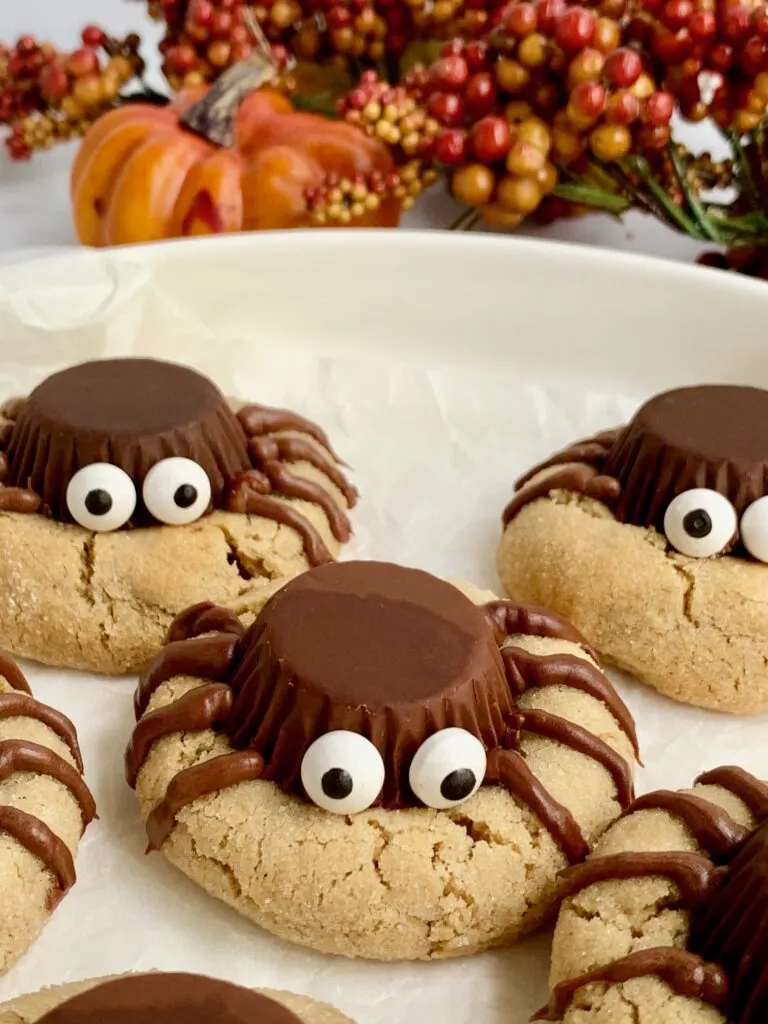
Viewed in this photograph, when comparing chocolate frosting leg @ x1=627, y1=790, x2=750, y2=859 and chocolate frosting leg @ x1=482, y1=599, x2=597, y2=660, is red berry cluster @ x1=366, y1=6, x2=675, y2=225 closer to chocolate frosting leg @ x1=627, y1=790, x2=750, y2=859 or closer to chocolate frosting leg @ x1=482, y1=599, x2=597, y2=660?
chocolate frosting leg @ x1=482, y1=599, x2=597, y2=660

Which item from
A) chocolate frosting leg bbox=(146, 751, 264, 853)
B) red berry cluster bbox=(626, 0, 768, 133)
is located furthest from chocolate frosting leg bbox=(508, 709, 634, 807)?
red berry cluster bbox=(626, 0, 768, 133)

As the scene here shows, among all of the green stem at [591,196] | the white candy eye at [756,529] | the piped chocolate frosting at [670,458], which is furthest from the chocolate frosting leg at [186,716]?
the green stem at [591,196]

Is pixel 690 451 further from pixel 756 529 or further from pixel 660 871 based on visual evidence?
pixel 660 871

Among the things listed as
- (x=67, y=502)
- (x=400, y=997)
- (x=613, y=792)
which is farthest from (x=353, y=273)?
(x=400, y=997)

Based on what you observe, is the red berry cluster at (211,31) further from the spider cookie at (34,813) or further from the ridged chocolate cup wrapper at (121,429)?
the spider cookie at (34,813)

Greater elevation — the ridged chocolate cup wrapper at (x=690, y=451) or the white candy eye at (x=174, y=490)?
the ridged chocolate cup wrapper at (x=690, y=451)
